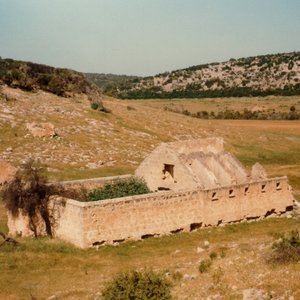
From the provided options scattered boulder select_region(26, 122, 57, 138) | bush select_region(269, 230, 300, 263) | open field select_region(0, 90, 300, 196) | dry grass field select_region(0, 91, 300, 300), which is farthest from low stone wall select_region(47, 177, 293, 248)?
scattered boulder select_region(26, 122, 57, 138)

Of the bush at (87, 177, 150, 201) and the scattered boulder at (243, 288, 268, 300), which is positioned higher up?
the bush at (87, 177, 150, 201)

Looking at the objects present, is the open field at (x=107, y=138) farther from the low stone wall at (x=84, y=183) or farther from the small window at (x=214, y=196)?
the small window at (x=214, y=196)

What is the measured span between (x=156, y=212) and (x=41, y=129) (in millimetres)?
19659

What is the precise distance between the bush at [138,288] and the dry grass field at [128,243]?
3.18ft

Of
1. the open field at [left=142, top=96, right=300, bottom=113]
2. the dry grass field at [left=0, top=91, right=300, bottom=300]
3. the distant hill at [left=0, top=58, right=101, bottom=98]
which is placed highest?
the distant hill at [left=0, top=58, right=101, bottom=98]

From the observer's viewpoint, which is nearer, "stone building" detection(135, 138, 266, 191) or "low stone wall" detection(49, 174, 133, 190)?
"low stone wall" detection(49, 174, 133, 190)

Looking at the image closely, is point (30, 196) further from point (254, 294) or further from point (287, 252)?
point (254, 294)

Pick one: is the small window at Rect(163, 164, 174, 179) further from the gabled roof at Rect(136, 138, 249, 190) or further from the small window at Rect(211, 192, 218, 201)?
the small window at Rect(211, 192, 218, 201)

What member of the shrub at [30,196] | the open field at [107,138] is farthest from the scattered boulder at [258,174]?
the shrub at [30,196]

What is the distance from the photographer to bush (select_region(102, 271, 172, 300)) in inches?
462

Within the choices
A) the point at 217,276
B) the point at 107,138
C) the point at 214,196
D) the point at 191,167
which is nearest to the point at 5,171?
the point at 191,167

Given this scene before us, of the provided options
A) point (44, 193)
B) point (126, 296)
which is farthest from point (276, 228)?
point (126, 296)

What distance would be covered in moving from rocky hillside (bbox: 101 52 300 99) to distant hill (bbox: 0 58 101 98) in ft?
193

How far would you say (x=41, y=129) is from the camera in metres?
38.8
